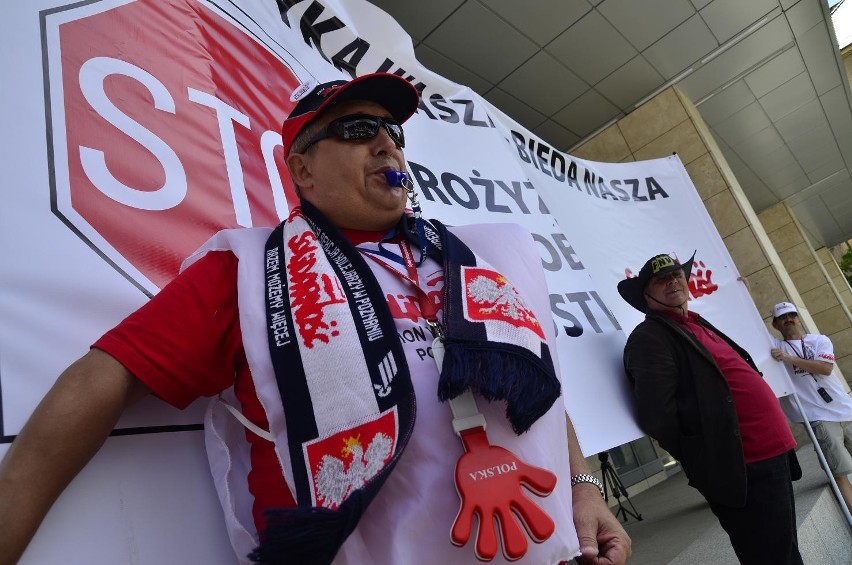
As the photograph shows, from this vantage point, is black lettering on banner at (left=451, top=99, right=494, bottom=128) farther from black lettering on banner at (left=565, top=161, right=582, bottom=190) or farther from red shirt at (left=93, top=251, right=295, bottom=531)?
red shirt at (left=93, top=251, right=295, bottom=531)

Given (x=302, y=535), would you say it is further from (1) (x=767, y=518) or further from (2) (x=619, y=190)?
(2) (x=619, y=190)

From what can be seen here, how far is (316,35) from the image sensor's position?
1.79 metres

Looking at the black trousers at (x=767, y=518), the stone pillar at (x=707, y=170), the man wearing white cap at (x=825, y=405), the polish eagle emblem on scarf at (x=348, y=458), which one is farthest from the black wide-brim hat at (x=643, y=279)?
the stone pillar at (x=707, y=170)

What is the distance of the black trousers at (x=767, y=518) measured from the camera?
6.10ft

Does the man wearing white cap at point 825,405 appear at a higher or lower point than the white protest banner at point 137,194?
lower

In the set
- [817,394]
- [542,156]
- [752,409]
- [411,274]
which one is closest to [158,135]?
[411,274]

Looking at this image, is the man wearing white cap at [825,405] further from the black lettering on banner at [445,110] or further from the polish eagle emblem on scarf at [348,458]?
the polish eagle emblem on scarf at [348,458]

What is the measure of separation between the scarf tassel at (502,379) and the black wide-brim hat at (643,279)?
1.71 meters

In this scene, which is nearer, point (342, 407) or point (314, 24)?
point (342, 407)

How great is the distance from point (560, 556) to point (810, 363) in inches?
147

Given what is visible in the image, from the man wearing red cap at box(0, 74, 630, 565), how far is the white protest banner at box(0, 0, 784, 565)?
83mm

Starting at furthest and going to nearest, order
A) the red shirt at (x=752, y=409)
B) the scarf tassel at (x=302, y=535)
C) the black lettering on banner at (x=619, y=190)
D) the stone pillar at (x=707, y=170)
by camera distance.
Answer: the stone pillar at (x=707, y=170)
the black lettering on banner at (x=619, y=190)
the red shirt at (x=752, y=409)
the scarf tassel at (x=302, y=535)

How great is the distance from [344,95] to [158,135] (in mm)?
387

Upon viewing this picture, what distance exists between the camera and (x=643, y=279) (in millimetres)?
2316
